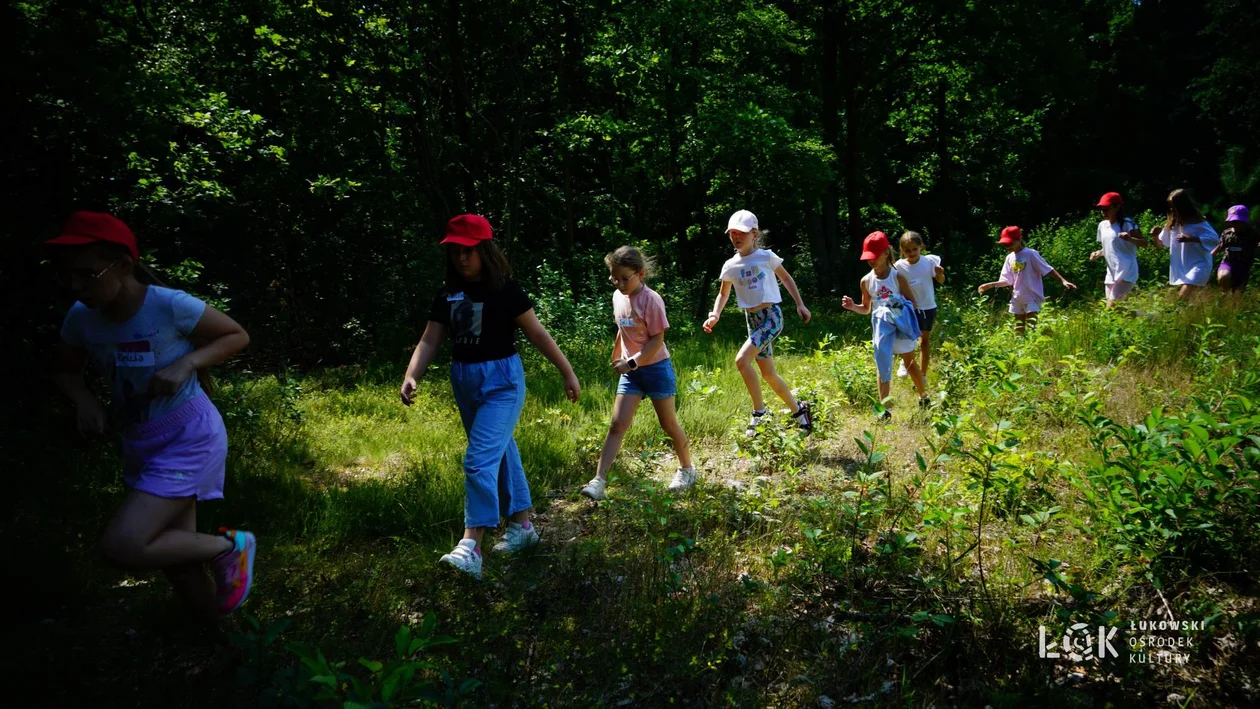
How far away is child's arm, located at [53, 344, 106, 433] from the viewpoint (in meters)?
3.17

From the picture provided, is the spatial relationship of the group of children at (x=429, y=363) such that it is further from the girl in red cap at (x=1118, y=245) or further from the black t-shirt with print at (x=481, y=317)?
the girl in red cap at (x=1118, y=245)

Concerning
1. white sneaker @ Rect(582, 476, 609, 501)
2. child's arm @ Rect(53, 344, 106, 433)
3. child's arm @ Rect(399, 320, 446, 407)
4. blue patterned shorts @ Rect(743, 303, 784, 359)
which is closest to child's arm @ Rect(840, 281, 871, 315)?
blue patterned shorts @ Rect(743, 303, 784, 359)

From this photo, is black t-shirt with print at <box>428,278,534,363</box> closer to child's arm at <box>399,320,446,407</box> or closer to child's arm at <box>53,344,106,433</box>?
child's arm at <box>399,320,446,407</box>

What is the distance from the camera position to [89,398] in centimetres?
323

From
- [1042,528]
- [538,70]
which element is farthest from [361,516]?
[538,70]

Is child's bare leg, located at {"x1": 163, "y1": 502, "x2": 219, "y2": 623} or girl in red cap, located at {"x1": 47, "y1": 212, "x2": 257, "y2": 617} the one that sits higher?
girl in red cap, located at {"x1": 47, "y1": 212, "x2": 257, "y2": 617}

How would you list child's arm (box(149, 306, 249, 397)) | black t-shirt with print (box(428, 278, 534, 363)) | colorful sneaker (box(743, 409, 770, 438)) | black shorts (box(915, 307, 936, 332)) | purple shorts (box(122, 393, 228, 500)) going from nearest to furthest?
child's arm (box(149, 306, 249, 397)) < purple shorts (box(122, 393, 228, 500)) < black t-shirt with print (box(428, 278, 534, 363)) < colorful sneaker (box(743, 409, 770, 438)) < black shorts (box(915, 307, 936, 332))

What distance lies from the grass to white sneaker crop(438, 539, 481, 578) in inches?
4.4

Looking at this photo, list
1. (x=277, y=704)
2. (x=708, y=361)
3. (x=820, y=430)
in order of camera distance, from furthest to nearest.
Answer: (x=708, y=361) → (x=820, y=430) → (x=277, y=704)

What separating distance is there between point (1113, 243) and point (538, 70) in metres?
11.1

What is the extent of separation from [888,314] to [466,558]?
436cm

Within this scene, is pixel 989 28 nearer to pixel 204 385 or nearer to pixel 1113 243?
pixel 1113 243

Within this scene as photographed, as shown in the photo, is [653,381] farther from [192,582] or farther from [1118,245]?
[1118,245]

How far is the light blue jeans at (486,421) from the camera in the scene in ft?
13.1
